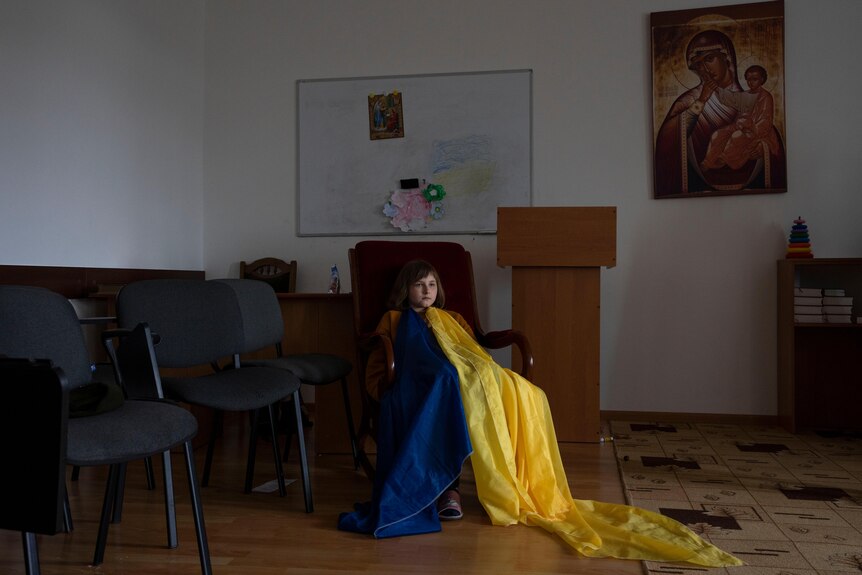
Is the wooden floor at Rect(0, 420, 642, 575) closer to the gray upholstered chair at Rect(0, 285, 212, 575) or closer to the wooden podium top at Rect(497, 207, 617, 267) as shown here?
the gray upholstered chair at Rect(0, 285, 212, 575)

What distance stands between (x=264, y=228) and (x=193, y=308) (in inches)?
87.1

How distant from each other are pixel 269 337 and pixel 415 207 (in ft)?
5.80

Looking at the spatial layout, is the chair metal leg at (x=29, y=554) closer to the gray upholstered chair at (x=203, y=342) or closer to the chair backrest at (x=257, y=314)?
the gray upholstered chair at (x=203, y=342)

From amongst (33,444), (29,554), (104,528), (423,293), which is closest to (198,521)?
(104,528)

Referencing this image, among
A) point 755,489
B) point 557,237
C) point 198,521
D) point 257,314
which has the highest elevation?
point 557,237

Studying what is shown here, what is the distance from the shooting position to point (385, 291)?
3.39m

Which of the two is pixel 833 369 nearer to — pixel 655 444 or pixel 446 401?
pixel 655 444

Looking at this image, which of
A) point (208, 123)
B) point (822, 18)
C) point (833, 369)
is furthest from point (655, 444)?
point (208, 123)

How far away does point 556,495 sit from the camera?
2.67 meters

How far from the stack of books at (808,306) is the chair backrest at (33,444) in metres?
3.76

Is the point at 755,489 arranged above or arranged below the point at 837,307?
below

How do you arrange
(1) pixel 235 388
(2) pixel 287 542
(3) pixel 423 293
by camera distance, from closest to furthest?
(2) pixel 287 542, (1) pixel 235 388, (3) pixel 423 293

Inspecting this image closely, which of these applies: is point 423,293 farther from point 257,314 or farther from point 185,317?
point 185,317

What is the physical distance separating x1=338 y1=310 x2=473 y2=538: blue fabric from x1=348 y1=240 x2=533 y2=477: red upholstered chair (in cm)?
33
